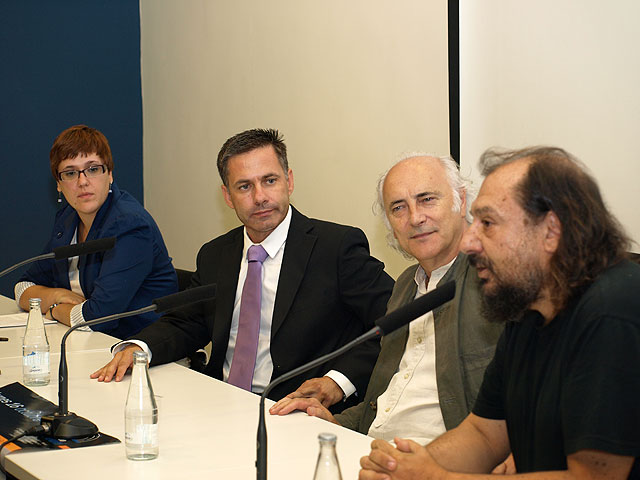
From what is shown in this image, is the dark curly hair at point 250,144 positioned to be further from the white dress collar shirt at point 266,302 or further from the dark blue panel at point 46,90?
the dark blue panel at point 46,90

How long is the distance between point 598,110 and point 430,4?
108 cm

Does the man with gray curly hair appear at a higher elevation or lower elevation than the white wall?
lower

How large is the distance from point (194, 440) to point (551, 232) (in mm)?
989

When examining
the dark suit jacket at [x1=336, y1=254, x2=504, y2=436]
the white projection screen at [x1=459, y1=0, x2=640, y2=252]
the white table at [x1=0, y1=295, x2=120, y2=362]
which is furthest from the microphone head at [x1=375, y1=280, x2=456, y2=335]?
the white table at [x1=0, y1=295, x2=120, y2=362]

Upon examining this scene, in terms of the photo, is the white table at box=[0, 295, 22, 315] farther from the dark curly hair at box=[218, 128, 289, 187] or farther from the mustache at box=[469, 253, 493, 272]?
the mustache at box=[469, 253, 493, 272]

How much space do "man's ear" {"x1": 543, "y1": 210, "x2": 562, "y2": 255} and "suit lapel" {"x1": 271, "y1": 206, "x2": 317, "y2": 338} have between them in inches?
56.7

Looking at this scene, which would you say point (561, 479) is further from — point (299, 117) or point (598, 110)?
point (299, 117)

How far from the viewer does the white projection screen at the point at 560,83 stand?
256 cm

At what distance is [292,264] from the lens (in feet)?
9.30

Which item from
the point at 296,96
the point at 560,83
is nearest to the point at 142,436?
the point at 560,83

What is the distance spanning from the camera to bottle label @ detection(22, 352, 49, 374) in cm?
243

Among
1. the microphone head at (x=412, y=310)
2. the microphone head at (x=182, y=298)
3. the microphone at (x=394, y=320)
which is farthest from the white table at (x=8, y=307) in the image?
the microphone head at (x=412, y=310)

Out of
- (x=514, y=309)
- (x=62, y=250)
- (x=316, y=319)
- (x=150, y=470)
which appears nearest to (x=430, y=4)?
(x=316, y=319)

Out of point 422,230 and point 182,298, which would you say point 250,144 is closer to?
point 422,230
